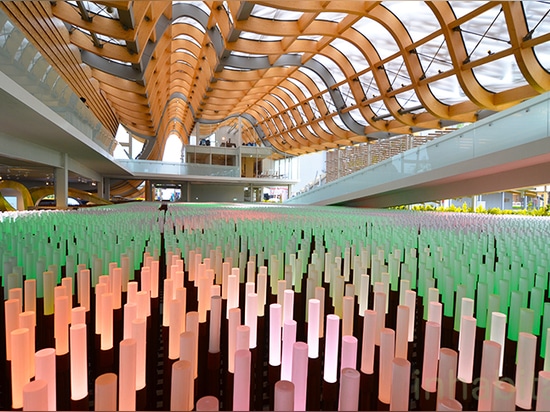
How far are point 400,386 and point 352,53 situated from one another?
25.0 metres

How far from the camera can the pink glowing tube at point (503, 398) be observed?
Result: 0.83m

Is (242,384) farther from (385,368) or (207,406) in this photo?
(385,368)

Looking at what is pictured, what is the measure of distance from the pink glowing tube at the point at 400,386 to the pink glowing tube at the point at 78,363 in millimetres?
1042

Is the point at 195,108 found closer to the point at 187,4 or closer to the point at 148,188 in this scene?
the point at 148,188

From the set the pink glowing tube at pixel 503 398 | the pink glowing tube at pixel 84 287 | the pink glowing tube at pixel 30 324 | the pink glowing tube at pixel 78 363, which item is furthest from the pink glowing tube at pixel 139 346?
the pink glowing tube at pixel 503 398

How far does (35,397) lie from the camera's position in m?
0.81

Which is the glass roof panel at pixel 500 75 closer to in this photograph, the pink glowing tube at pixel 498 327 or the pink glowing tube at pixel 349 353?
the pink glowing tube at pixel 498 327

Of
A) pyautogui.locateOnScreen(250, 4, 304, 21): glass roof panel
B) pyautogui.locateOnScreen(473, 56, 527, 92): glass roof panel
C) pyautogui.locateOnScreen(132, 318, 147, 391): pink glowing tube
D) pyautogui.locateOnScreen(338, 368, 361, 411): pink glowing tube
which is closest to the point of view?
pyautogui.locateOnScreen(338, 368, 361, 411): pink glowing tube

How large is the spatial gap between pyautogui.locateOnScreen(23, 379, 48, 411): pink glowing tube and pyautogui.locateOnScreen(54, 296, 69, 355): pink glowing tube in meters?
0.65

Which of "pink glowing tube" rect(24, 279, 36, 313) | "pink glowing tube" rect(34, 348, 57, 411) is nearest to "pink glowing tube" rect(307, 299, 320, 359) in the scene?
"pink glowing tube" rect(34, 348, 57, 411)

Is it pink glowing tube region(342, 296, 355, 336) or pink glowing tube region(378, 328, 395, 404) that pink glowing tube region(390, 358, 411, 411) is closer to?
pink glowing tube region(378, 328, 395, 404)

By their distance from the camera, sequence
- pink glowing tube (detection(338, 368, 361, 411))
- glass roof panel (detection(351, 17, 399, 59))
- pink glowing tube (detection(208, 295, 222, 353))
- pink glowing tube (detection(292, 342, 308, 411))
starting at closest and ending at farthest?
pink glowing tube (detection(338, 368, 361, 411)) < pink glowing tube (detection(292, 342, 308, 411)) < pink glowing tube (detection(208, 295, 222, 353)) < glass roof panel (detection(351, 17, 399, 59))

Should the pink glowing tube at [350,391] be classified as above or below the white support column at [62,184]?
below

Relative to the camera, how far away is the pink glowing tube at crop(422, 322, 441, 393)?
1209 mm
